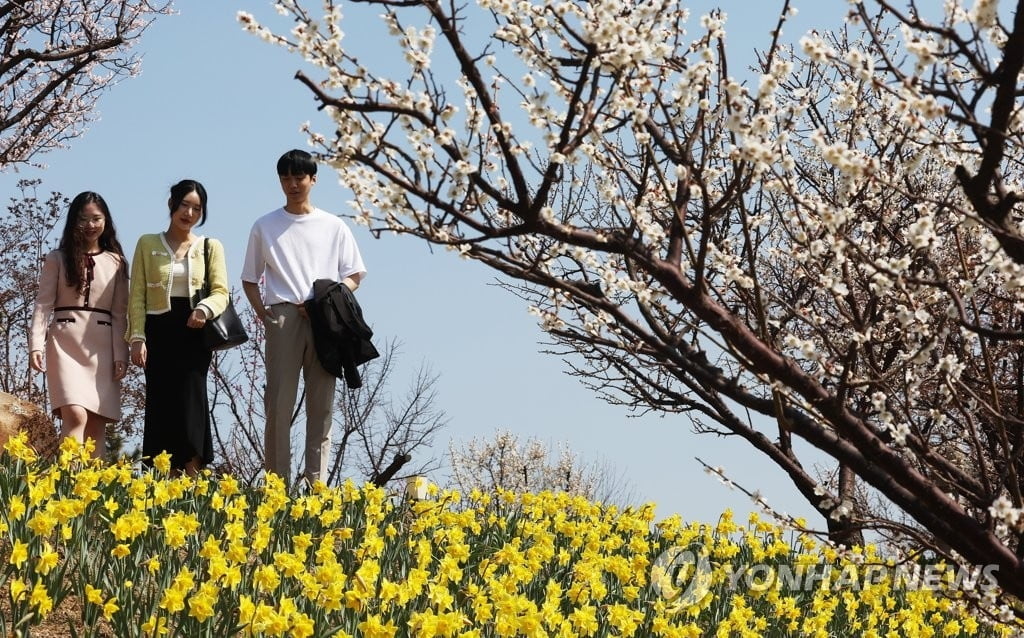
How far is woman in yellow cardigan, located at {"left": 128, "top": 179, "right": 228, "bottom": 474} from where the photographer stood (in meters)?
6.96

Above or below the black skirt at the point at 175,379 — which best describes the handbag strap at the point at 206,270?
above

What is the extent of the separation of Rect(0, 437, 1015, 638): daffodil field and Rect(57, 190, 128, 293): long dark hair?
125 centimetres

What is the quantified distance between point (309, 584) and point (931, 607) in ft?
16.0

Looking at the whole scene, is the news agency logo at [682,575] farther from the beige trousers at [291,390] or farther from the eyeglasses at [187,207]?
the eyeglasses at [187,207]

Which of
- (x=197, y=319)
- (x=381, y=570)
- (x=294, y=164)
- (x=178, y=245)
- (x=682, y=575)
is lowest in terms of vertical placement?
(x=381, y=570)

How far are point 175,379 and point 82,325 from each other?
722 mm

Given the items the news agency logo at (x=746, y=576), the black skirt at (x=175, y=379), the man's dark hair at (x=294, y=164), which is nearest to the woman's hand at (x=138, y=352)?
the black skirt at (x=175, y=379)

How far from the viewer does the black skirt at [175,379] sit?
7.03 m

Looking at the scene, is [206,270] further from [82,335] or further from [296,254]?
[82,335]

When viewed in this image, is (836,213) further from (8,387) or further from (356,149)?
(8,387)

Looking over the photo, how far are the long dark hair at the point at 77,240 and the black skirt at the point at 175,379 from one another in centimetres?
54

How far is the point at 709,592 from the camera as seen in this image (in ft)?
18.2

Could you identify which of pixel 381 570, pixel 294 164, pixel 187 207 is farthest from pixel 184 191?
pixel 381 570

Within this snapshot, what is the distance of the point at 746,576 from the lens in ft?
22.4
